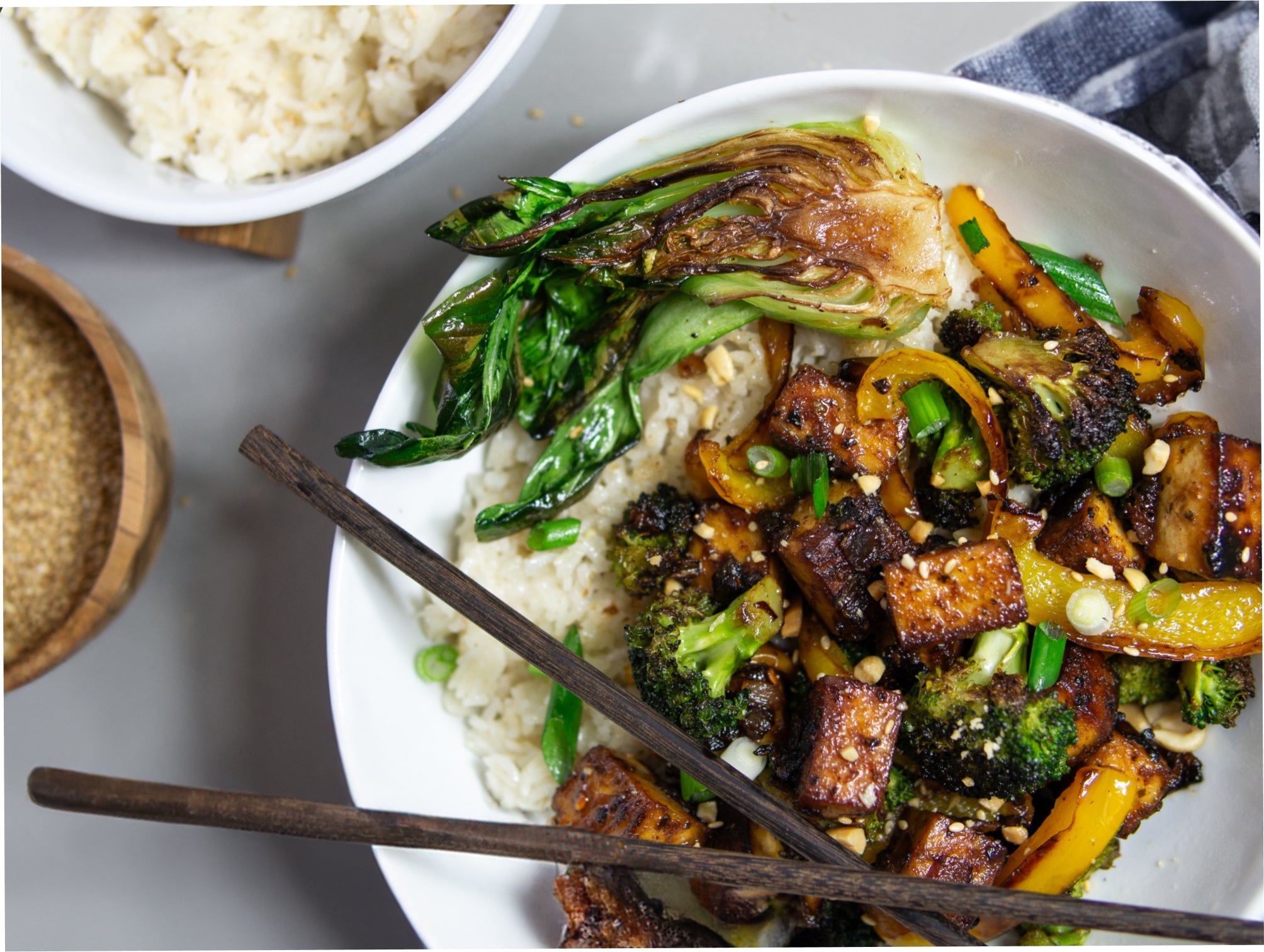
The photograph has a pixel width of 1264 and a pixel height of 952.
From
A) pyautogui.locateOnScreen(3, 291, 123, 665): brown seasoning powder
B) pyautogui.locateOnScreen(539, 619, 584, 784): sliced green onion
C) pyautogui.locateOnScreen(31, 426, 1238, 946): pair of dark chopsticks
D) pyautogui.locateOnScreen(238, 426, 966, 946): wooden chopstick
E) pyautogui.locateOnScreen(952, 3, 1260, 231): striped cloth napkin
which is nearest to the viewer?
pyautogui.locateOnScreen(31, 426, 1238, 946): pair of dark chopsticks

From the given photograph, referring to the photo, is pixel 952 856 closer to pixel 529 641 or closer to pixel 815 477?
pixel 815 477

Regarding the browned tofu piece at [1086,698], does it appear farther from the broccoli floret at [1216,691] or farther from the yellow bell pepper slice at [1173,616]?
the broccoli floret at [1216,691]

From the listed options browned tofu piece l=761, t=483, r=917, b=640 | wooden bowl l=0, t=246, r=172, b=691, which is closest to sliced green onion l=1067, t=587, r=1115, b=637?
browned tofu piece l=761, t=483, r=917, b=640

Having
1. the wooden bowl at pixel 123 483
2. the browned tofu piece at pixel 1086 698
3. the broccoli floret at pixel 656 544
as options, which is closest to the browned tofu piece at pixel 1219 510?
the browned tofu piece at pixel 1086 698

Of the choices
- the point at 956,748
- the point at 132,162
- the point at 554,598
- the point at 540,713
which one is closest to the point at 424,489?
the point at 554,598

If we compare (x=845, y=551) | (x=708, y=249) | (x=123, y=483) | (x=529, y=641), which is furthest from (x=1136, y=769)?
(x=123, y=483)

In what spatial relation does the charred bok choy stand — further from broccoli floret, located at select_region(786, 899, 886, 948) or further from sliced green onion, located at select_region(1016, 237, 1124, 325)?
broccoli floret, located at select_region(786, 899, 886, 948)
